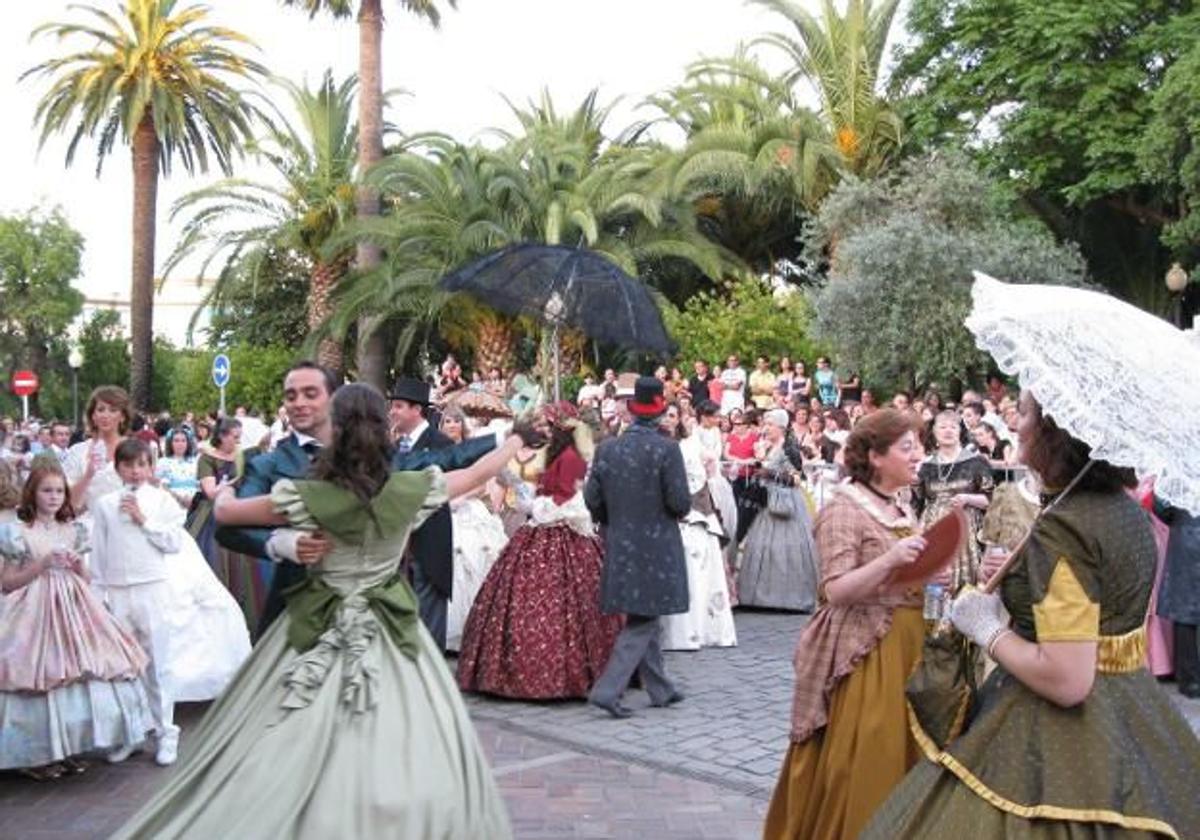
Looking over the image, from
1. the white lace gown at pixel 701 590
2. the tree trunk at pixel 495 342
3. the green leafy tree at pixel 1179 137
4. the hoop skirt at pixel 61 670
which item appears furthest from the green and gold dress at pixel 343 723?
the tree trunk at pixel 495 342

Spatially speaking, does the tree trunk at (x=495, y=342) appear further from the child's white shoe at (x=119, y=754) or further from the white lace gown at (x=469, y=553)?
the child's white shoe at (x=119, y=754)

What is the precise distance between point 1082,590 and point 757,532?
343 inches

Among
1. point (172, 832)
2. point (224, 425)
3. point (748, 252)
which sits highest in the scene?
point (748, 252)

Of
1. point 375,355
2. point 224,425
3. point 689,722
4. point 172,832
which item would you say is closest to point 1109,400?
point 172,832

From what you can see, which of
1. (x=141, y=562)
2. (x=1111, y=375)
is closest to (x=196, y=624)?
(x=141, y=562)

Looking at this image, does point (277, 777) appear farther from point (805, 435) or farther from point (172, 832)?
point (805, 435)

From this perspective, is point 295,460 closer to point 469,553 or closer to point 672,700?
point 672,700

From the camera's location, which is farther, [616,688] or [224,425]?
[224,425]

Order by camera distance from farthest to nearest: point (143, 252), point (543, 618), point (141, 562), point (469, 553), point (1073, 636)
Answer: point (143, 252) < point (469, 553) < point (543, 618) < point (141, 562) < point (1073, 636)

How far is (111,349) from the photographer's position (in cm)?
4341

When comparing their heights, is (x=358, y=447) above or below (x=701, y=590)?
above

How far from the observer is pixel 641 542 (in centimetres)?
744

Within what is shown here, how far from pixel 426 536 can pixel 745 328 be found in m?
16.7

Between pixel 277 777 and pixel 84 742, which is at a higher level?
pixel 277 777
